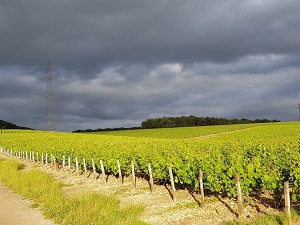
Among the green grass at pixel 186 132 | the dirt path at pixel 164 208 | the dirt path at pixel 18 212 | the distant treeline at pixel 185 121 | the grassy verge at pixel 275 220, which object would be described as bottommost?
the dirt path at pixel 18 212

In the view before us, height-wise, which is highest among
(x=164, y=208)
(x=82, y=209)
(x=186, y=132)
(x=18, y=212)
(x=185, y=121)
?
(x=185, y=121)

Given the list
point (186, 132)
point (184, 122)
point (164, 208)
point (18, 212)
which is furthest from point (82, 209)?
point (184, 122)

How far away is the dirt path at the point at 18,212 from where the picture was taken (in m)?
13.7

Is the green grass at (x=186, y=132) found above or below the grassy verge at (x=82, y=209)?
above

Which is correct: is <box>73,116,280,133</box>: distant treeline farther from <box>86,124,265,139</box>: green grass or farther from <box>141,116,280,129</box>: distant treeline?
<box>86,124,265,139</box>: green grass

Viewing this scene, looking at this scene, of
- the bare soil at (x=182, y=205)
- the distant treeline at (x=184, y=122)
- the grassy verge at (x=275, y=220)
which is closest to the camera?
the grassy verge at (x=275, y=220)

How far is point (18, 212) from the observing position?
1545cm

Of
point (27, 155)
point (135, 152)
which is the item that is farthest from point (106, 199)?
point (27, 155)

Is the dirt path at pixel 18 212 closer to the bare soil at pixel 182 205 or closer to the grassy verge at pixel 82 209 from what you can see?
the grassy verge at pixel 82 209

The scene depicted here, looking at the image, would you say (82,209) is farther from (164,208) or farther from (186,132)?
(186,132)

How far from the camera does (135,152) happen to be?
2569 cm

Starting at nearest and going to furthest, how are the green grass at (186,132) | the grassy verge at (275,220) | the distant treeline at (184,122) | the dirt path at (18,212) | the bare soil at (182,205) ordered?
the grassy verge at (275,220) < the bare soil at (182,205) < the dirt path at (18,212) < the green grass at (186,132) < the distant treeline at (184,122)

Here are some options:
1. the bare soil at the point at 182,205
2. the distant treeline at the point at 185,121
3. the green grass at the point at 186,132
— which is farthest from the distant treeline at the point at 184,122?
the bare soil at the point at 182,205

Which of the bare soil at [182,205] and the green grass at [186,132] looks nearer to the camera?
the bare soil at [182,205]
